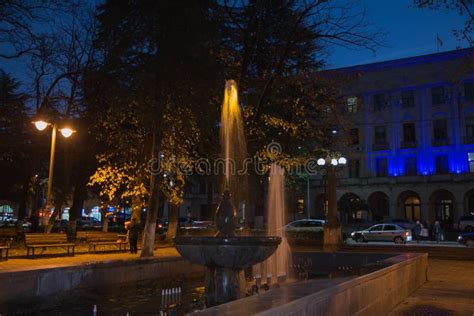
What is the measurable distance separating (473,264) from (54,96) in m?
22.5

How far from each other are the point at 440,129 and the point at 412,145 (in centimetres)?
344

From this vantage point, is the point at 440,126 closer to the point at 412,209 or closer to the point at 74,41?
the point at 412,209

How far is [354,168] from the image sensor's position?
61.4 m

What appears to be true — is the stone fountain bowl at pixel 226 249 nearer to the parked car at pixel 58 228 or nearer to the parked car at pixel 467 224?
the parked car at pixel 58 228

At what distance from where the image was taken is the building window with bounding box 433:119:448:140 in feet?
183

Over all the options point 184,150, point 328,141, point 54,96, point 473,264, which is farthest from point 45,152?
point 473,264

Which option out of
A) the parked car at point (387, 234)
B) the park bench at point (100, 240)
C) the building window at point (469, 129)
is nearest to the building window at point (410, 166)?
the building window at point (469, 129)

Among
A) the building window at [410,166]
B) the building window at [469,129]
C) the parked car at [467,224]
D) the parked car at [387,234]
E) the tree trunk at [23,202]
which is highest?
the building window at [469,129]

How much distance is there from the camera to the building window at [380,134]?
196ft

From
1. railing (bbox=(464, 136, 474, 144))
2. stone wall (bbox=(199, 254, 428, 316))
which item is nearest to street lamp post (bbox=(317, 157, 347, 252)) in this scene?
stone wall (bbox=(199, 254, 428, 316))

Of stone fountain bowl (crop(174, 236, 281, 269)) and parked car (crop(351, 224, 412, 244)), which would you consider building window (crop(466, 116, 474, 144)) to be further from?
stone fountain bowl (crop(174, 236, 281, 269))

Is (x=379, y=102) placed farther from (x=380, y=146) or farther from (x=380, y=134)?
(x=380, y=146)

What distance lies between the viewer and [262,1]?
2081cm

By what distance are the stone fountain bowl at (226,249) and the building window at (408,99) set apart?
5272 centimetres
